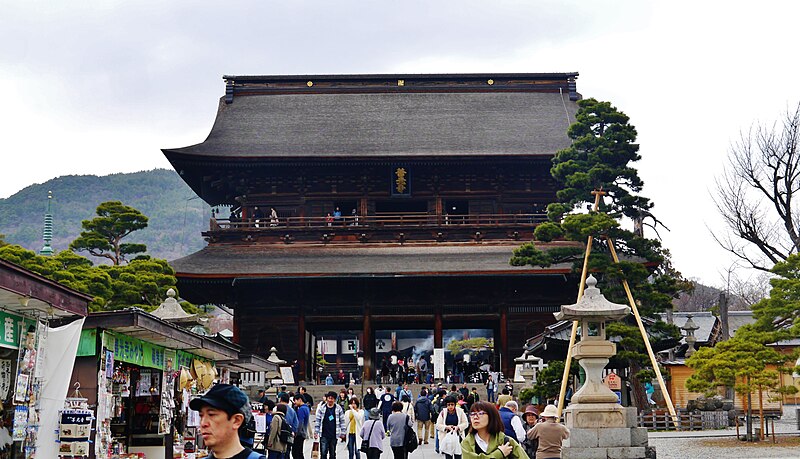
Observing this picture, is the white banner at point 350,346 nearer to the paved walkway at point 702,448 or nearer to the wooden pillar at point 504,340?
the wooden pillar at point 504,340

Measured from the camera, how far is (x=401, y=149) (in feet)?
124

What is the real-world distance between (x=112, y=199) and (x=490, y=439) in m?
165

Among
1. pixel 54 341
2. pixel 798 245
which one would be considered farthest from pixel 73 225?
pixel 54 341

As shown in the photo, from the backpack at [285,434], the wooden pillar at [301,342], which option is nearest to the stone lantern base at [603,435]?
the backpack at [285,434]

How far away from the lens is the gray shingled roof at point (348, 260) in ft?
107

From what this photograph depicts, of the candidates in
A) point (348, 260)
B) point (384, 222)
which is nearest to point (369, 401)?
point (348, 260)

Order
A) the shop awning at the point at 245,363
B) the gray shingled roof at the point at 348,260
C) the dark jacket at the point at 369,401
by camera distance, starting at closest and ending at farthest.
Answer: the shop awning at the point at 245,363, the dark jacket at the point at 369,401, the gray shingled roof at the point at 348,260

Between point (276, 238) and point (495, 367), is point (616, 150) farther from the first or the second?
point (276, 238)

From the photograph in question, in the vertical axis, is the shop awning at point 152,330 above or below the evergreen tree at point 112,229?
below

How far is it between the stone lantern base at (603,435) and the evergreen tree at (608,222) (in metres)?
8.31

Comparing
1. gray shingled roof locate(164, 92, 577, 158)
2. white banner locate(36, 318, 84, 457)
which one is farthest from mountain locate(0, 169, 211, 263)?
white banner locate(36, 318, 84, 457)

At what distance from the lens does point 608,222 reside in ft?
81.3

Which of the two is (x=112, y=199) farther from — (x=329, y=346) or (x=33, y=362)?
(x=33, y=362)

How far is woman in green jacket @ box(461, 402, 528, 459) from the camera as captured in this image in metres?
7.04
